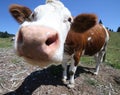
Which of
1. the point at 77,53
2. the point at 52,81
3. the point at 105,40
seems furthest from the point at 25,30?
the point at 105,40

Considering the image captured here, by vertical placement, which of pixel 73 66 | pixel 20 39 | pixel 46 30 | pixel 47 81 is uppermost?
pixel 46 30

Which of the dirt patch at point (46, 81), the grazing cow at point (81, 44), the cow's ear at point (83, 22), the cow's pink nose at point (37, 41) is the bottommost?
the dirt patch at point (46, 81)

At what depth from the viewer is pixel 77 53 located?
8008mm

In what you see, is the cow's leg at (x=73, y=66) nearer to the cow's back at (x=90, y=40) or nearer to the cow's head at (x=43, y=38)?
the cow's back at (x=90, y=40)

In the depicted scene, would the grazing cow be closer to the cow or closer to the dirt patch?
the cow

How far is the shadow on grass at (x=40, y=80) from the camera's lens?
8259mm

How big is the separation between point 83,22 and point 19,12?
1294 millimetres

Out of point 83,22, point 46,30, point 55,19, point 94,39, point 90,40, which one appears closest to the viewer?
point 46,30

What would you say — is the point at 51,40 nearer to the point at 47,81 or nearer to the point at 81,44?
the point at 81,44

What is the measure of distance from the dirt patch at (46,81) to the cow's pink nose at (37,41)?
14.3 ft

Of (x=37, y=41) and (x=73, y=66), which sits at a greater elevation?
(x=37, y=41)

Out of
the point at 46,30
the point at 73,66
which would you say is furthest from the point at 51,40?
the point at 73,66

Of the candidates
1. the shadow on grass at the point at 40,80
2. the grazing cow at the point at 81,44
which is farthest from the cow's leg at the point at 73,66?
the shadow on grass at the point at 40,80

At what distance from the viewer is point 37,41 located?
3.61 m
